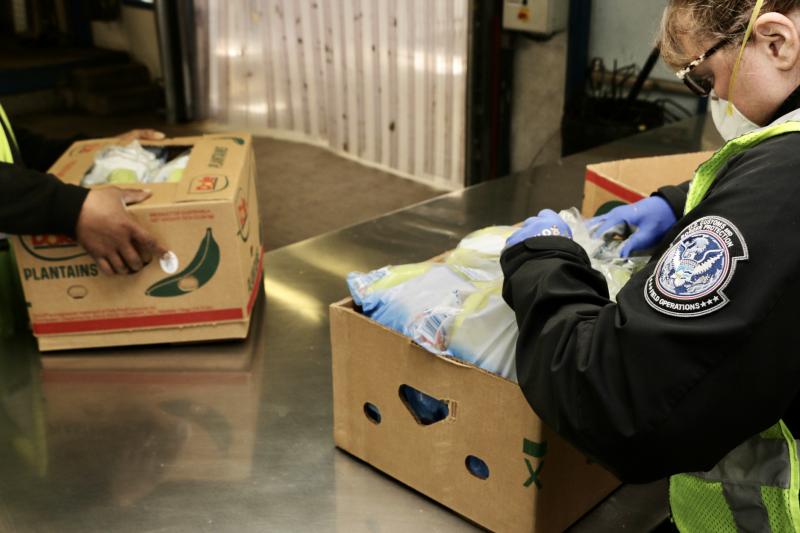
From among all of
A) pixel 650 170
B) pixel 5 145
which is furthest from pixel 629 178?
pixel 5 145

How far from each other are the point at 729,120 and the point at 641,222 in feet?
1.45

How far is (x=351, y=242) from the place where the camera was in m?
1.79

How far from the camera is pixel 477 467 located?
975mm

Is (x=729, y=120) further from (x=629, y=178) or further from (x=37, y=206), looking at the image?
(x=37, y=206)

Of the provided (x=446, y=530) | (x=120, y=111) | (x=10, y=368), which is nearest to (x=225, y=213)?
(x=10, y=368)

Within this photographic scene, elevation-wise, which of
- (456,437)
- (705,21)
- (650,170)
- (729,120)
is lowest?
(456,437)

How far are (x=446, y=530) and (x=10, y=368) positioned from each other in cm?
82

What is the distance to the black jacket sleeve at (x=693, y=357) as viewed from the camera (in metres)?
0.68

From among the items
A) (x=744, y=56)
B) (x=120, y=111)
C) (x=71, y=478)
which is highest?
(x=744, y=56)

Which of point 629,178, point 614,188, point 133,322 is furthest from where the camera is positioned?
point 629,178

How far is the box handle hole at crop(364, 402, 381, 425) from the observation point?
41.9 inches

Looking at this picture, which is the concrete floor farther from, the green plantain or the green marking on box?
the green marking on box

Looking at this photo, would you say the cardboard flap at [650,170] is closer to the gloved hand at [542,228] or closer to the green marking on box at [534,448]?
the gloved hand at [542,228]

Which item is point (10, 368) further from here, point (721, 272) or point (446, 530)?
point (721, 272)
